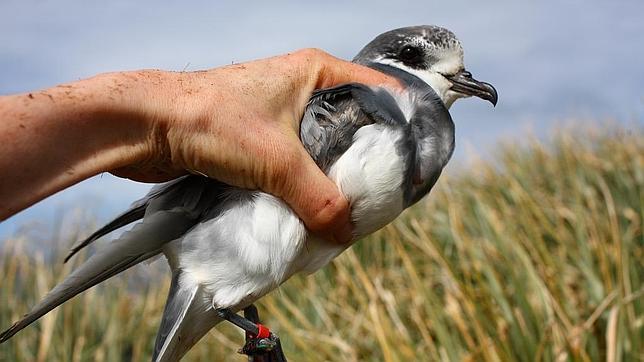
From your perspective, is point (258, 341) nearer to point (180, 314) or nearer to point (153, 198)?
point (180, 314)

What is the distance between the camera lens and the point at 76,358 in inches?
172

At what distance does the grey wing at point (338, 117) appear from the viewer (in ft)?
5.90

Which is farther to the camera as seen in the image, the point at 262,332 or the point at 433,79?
the point at 433,79

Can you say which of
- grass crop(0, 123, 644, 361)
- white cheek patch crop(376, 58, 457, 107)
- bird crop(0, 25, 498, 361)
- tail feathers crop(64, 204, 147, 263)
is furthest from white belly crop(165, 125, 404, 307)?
grass crop(0, 123, 644, 361)

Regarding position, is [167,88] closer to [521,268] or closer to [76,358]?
[521,268]

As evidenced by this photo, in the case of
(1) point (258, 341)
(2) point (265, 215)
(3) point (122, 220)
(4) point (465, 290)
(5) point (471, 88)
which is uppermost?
(5) point (471, 88)

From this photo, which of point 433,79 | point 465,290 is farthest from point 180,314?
point 465,290

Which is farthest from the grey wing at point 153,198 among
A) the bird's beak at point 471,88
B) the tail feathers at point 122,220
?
the bird's beak at point 471,88

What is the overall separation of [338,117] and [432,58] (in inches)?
21.0

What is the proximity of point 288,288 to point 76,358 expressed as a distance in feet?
5.41

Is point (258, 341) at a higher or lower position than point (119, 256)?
lower

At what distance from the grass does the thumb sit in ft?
4.76

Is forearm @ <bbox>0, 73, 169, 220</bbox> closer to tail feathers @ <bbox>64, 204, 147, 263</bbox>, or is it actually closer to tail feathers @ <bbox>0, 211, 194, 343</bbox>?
tail feathers @ <bbox>0, 211, 194, 343</bbox>

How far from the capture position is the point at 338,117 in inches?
71.4
